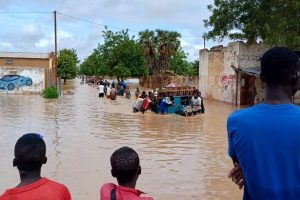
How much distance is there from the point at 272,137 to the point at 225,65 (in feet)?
100.0

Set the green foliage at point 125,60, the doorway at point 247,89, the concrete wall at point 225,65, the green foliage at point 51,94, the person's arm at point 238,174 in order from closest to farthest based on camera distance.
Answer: the person's arm at point 238,174
the concrete wall at point 225,65
the doorway at point 247,89
the green foliage at point 51,94
the green foliage at point 125,60

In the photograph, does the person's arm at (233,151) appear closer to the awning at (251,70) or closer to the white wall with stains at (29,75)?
the awning at (251,70)

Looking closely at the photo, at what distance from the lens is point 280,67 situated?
266 centimetres

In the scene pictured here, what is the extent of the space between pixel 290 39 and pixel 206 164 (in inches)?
548

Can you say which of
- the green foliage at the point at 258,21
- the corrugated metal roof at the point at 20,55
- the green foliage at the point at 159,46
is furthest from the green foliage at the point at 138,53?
the green foliage at the point at 258,21

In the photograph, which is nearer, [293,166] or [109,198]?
[293,166]

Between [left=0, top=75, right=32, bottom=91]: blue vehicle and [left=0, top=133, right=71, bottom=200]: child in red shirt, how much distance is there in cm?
3852

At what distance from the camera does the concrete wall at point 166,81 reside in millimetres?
46562

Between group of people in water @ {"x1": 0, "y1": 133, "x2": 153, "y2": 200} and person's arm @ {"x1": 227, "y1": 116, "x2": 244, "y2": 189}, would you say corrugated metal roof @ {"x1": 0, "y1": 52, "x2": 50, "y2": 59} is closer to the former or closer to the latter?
group of people in water @ {"x1": 0, "y1": 133, "x2": 153, "y2": 200}

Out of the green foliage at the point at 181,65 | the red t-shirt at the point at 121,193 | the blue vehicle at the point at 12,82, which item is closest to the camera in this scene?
the red t-shirt at the point at 121,193

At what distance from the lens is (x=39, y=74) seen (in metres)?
40.8

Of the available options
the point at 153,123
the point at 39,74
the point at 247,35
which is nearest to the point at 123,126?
the point at 153,123

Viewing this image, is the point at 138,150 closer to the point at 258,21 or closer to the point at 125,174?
the point at 125,174

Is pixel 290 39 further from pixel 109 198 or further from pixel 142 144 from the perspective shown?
pixel 109 198
